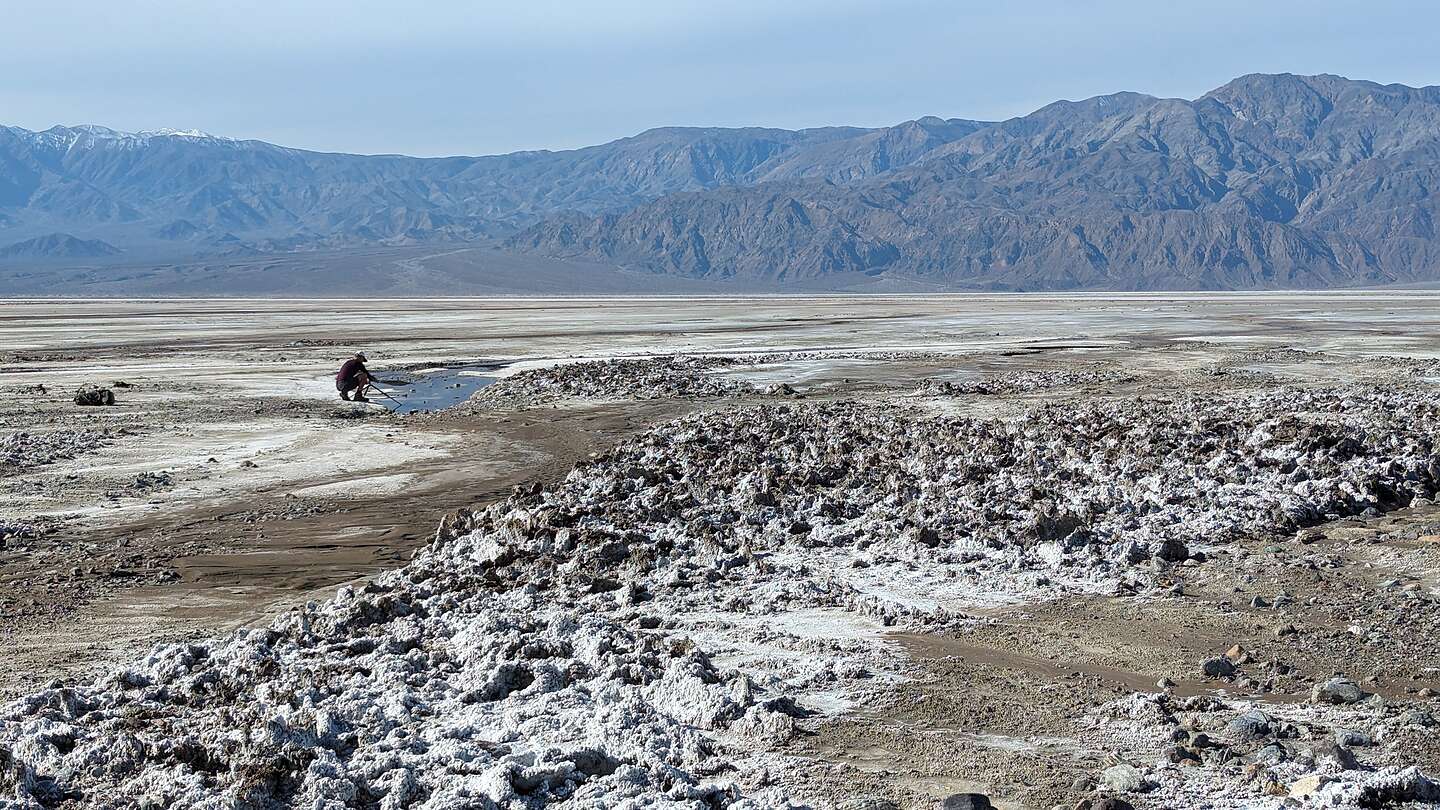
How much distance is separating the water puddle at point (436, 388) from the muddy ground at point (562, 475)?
4.67 ft

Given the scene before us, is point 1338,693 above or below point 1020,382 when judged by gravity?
above

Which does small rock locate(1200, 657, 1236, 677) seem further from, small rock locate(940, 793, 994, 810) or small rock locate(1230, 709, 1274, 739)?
Result: small rock locate(940, 793, 994, 810)

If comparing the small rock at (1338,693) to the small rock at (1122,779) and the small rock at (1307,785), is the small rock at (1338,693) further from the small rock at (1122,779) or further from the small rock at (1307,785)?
the small rock at (1122,779)

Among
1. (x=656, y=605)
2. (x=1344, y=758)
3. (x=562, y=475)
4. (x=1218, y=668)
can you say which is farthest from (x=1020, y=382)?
(x=1344, y=758)

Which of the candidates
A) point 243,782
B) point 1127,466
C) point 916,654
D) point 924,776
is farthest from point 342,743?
point 1127,466

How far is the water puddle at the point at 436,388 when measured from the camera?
27922 millimetres

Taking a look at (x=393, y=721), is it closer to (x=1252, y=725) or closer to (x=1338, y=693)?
(x=1252, y=725)

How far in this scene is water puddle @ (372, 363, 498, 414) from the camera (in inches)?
1099

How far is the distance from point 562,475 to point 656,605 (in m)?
7.76

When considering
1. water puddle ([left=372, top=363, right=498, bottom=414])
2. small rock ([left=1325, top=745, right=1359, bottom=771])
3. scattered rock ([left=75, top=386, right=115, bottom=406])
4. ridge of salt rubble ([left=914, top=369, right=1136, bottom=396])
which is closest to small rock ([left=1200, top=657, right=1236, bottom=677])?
small rock ([left=1325, top=745, right=1359, bottom=771])

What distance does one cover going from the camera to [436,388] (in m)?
32.2

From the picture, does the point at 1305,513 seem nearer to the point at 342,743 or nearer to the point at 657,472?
the point at 657,472

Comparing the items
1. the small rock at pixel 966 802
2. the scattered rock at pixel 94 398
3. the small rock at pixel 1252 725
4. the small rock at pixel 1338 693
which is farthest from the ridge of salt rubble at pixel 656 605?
the scattered rock at pixel 94 398

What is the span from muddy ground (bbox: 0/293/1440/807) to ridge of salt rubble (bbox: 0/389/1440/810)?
502 mm
